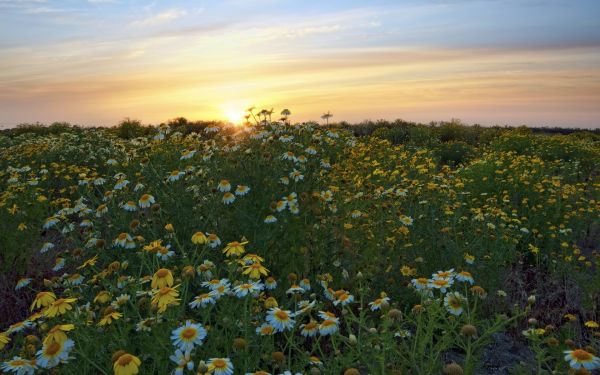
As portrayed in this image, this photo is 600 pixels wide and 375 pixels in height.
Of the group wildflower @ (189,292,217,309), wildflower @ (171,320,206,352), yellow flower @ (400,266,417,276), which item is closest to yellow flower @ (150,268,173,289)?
wildflower @ (189,292,217,309)

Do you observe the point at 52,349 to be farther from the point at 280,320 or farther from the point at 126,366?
the point at 280,320

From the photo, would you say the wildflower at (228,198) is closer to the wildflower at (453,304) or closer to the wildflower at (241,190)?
the wildflower at (241,190)

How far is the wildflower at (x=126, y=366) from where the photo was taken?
2.21 meters

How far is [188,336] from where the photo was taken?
2414 mm

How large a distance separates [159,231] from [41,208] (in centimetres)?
302

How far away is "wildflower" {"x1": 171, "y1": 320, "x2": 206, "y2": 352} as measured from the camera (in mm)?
2370

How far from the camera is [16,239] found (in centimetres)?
604

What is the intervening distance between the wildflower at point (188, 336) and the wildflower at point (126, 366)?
0.21 m

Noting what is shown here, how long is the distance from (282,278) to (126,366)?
7.18ft

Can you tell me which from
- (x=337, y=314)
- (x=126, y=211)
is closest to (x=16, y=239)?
(x=126, y=211)

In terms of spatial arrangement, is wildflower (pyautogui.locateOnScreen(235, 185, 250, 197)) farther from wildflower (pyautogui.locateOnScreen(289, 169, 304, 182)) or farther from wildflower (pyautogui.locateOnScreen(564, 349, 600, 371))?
wildflower (pyautogui.locateOnScreen(564, 349, 600, 371))

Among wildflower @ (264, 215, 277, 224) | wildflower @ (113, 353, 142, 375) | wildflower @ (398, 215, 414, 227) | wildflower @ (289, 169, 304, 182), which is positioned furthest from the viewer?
wildflower @ (398, 215, 414, 227)

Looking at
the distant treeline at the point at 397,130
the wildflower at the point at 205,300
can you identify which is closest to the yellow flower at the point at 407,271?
the wildflower at the point at 205,300

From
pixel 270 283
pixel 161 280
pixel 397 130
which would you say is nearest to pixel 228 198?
pixel 270 283
